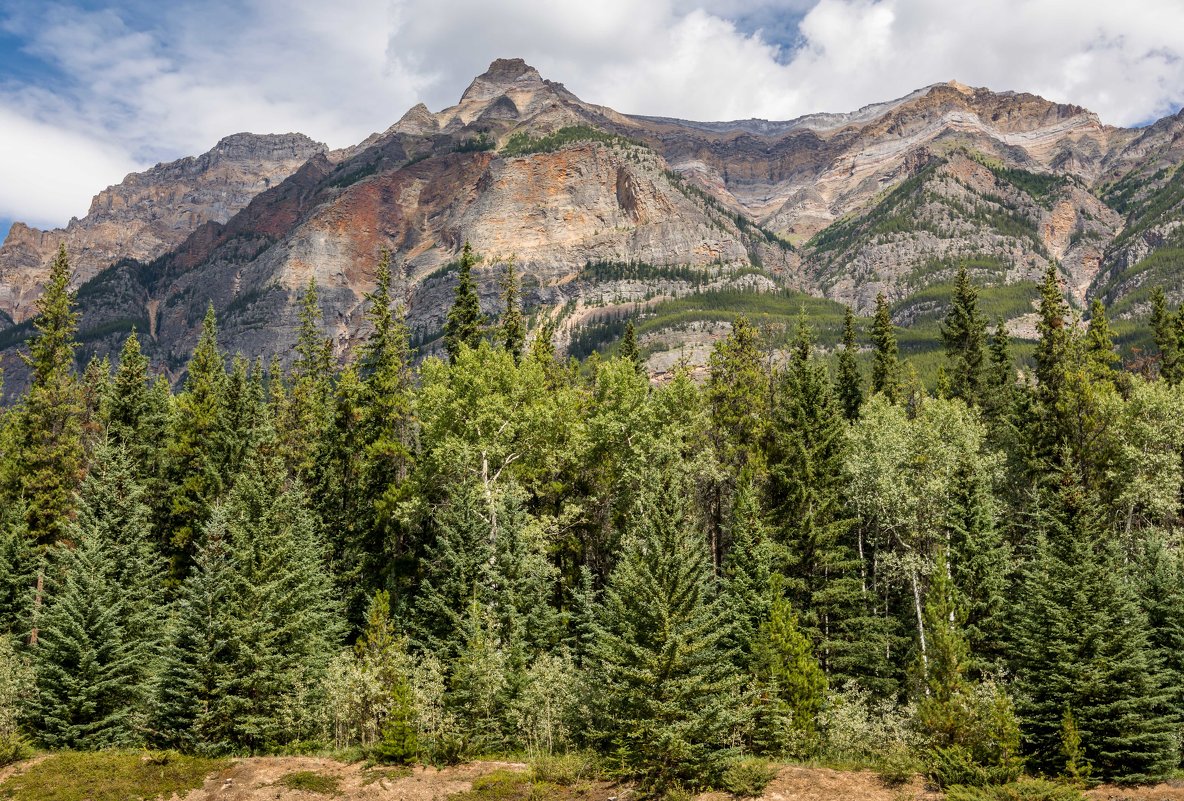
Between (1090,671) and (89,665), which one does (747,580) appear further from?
(89,665)

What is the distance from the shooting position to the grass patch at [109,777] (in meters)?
23.6

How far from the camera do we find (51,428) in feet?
145

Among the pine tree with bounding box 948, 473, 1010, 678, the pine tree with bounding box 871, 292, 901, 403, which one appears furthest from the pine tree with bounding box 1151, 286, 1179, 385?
the pine tree with bounding box 948, 473, 1010, 678

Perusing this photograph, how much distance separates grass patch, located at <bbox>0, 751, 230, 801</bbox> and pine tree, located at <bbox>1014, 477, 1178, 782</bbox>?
91.7 feet

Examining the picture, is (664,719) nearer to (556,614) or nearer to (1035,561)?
(556,614)

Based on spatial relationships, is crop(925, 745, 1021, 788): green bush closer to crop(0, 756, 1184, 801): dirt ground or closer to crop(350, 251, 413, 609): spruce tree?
crop(0, 756, 1184, 801): dirt ground

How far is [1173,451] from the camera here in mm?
39125

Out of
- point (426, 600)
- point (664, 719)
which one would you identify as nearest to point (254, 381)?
point (426, 600)

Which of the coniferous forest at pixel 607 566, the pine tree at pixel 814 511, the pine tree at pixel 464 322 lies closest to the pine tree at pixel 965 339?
the coniferous forest at pixel 607 566

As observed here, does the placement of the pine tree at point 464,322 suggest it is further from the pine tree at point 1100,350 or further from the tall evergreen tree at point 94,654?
the pine tree at point 1100,350

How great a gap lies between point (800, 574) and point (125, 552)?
108 ft

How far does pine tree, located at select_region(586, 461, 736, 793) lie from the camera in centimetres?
2227

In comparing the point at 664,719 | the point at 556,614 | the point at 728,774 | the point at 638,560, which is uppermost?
the point at 638,560

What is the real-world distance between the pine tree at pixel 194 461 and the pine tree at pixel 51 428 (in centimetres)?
536
